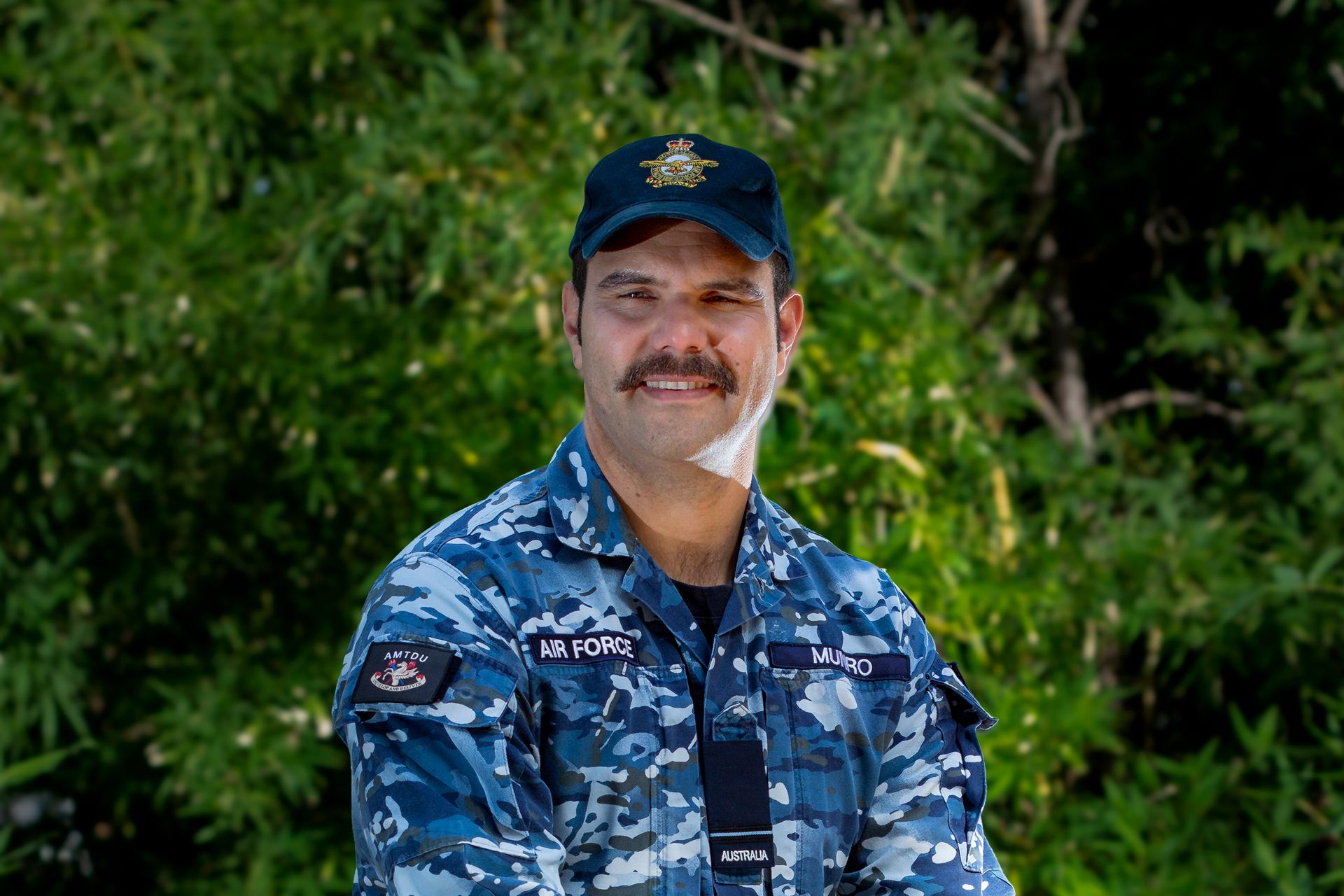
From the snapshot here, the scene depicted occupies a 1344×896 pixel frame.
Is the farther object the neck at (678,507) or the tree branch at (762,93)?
the tree branch at (762,93)

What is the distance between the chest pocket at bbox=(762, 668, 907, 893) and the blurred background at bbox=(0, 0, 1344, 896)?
1.61m

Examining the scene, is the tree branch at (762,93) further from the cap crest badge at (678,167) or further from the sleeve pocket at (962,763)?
the sleeve pocket at (962,763)

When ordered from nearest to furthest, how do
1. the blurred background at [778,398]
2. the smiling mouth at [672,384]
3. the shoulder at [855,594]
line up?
the smiling mouth at [672,384] < the shoulder at [855,594] < the blurred background at [778,398]

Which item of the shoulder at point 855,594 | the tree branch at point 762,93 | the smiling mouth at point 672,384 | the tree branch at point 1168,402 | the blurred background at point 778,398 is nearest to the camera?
the smiling mouth at point 672,384

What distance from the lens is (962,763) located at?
1.59m

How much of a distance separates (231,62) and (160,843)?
6.69ft

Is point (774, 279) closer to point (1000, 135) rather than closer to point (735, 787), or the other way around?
point (735, 787)

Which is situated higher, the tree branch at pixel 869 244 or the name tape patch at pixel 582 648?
the tree branch at pixel 869 244

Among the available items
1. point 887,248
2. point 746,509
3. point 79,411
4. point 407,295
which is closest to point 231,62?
point 407,295

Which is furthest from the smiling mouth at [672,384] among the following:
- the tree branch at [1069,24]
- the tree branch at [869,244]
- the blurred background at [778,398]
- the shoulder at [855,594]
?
the tree branch at [1069,24]

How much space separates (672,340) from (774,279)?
0.55 feet

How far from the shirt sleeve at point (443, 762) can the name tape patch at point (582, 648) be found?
5 cm

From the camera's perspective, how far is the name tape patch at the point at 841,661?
1.50 metres

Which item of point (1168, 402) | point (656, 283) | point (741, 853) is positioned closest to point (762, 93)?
point (1168, 402)
